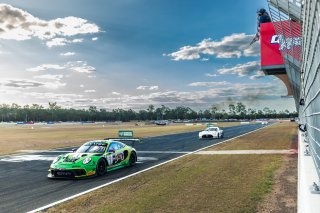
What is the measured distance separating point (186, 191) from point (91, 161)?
172 inches

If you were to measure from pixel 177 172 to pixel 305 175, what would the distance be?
14.9ft

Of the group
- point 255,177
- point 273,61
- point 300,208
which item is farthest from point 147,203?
point 273,61

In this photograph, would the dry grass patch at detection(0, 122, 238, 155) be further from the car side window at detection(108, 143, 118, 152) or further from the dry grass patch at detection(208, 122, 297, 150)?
the dry grass patch at detection(208, 122, 297, 150)

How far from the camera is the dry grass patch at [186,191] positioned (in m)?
7.75

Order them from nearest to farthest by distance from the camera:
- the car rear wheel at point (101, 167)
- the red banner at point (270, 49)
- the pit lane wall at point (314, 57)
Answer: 1. the pit lane wall at point (314, 57)
2. the car rear wheel at point (101, 167)
3. the red banner at point (270, 49)

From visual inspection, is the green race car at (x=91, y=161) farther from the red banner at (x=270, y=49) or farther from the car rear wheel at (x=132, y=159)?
the red banner at (x=270, y=49)

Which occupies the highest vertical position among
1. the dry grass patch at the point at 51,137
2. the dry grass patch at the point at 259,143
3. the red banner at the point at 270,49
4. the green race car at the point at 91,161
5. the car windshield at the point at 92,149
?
the red banner at the point at 270,49

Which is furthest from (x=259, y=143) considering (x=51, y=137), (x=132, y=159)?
(x=51, y=137)

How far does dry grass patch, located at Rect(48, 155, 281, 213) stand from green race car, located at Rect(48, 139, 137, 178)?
1.58 m

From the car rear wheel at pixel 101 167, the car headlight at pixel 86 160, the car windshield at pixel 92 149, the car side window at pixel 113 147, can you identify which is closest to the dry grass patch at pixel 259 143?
the car side window at pixel 113 147

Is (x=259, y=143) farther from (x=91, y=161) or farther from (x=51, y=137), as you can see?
(x=51, y=137)

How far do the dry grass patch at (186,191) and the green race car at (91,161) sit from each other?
1.58 meters

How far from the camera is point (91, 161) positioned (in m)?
12.4

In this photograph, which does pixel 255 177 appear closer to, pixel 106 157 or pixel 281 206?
pixel 281 206
